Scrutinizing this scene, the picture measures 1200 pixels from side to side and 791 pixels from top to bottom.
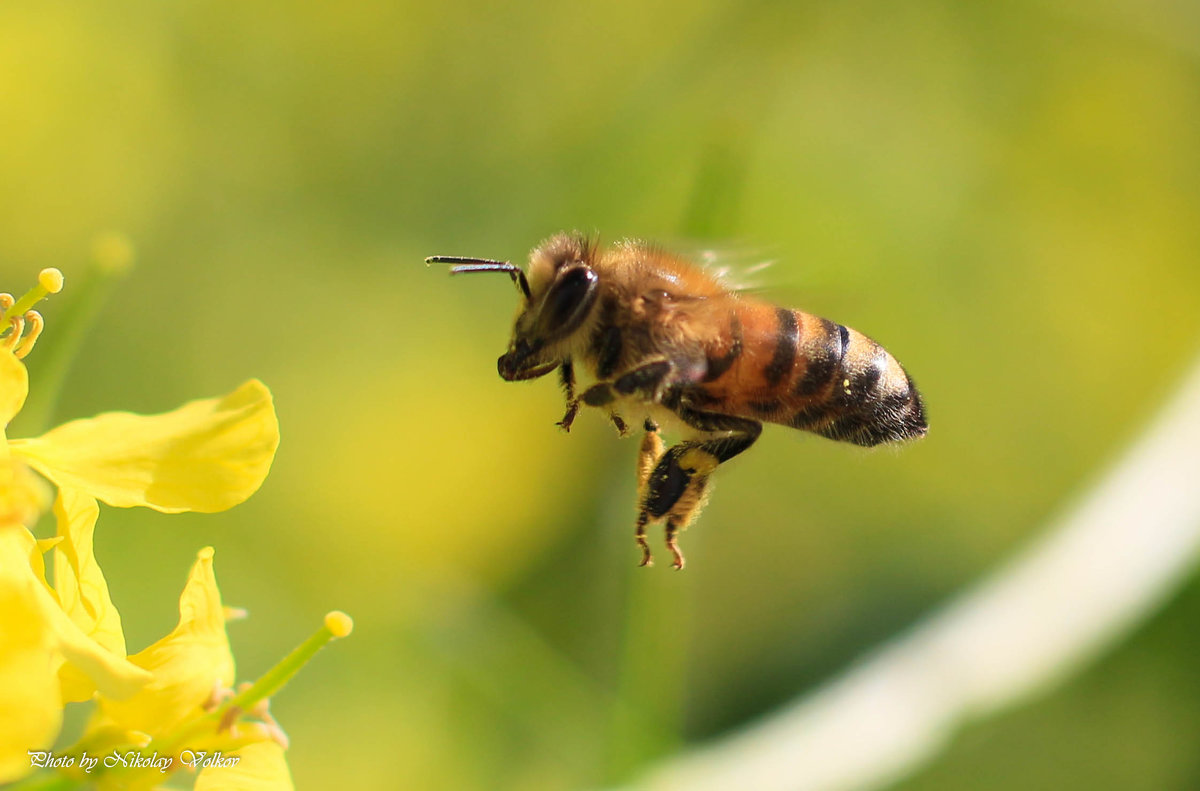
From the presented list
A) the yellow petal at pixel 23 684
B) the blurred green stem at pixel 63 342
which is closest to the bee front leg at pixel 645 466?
the blurred green stem at pixel 63 342

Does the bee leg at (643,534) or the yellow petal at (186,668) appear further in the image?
the bee leg at (643,534)

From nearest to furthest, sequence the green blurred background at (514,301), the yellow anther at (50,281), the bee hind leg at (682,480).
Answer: the yellow anther at (50,281) → the bee hind leg at (682,480) → the green blurred background at (514,301)

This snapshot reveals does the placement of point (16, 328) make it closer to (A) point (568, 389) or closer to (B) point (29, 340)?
(B) point (29, 340)

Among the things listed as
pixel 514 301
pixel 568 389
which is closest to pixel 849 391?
pixel 568 389

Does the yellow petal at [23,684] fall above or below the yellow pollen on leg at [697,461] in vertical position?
below

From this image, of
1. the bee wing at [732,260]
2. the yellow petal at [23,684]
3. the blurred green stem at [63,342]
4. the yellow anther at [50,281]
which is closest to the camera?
the yellow petal at [23,684]

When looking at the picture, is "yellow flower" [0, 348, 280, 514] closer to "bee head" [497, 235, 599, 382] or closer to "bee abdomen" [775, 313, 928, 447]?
"bee head" [497, 235, 599, 382]

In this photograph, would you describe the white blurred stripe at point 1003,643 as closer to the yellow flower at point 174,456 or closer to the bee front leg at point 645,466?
the bee front leg at point 645,466
